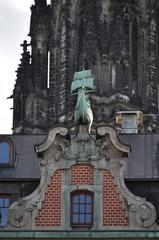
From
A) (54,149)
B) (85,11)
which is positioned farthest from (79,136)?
(85,11)

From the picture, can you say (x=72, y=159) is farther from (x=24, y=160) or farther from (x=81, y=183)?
(x=24, y=160)

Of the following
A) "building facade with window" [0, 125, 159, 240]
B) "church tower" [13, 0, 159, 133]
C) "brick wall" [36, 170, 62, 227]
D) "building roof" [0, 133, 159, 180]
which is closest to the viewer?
"building facade with window" [0, 125, 159, 240]

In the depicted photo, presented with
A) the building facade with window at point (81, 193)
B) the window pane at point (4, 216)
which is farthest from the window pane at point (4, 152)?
the window pane at point (4, 216)

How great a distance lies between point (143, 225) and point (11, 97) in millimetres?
40176

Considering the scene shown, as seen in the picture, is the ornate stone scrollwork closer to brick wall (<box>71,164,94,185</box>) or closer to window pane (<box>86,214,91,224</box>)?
window pane (<box>86,214,91,224</box>)

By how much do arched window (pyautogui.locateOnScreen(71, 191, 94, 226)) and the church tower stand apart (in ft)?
108

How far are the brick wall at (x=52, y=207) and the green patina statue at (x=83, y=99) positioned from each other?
201 centimetres

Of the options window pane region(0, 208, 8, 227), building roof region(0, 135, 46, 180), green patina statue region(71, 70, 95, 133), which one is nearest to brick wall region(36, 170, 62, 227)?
building roof region(0, 135, 46, 180)

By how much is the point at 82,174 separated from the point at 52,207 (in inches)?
55.5

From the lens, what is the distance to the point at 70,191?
3575cm

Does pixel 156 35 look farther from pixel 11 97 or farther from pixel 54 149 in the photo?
pixel 54 149

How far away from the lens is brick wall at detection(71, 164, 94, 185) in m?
35.9

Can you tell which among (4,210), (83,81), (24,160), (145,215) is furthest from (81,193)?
(83,81)

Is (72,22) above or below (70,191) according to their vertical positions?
above
